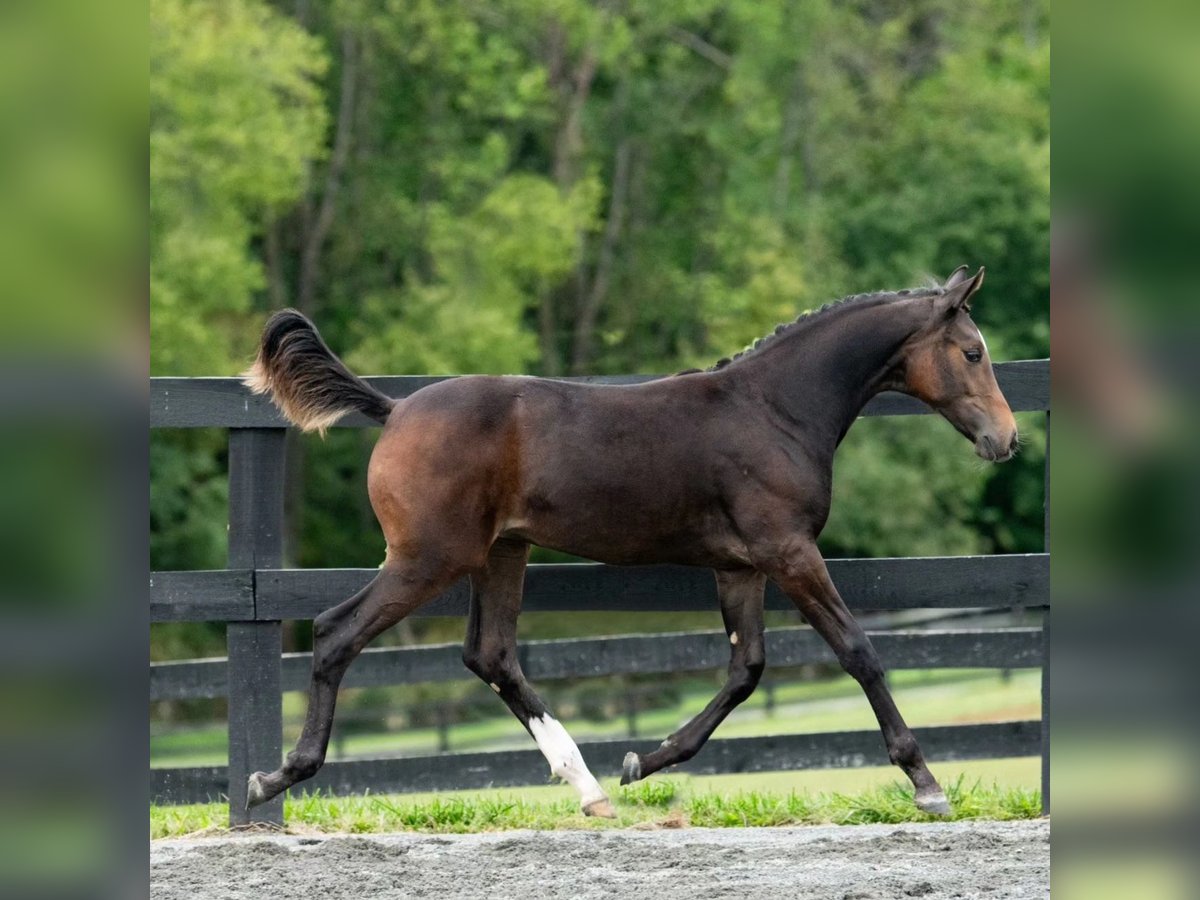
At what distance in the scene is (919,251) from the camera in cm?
2248

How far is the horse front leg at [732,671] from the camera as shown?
16.1ft

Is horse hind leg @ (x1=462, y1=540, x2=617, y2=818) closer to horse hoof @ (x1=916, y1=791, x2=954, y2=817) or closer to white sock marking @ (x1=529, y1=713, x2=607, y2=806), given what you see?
white sock marking @ (x1=529, y1=713, x2=607, y2=806)

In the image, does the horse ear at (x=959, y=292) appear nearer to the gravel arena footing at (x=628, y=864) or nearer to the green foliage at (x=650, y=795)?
the gravel arena footing at (x=628, y=864)

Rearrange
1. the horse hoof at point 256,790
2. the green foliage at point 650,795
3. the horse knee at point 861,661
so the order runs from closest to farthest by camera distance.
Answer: the horse hoof at point 256,790 → the horse knee at point 861,661 → the green foliage at point 650,795

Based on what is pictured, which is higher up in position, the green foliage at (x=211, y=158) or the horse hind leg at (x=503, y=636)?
the green foliage at (x=211, y=158)

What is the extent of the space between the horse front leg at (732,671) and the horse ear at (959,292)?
1.13m

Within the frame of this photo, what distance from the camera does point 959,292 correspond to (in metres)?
4.75

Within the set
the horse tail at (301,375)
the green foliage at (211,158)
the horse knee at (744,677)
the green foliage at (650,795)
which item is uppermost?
the green foliage at (211,158)

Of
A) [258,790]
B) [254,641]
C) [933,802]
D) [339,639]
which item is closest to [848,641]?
[933,802]

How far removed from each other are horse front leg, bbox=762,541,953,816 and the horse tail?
4.98ft

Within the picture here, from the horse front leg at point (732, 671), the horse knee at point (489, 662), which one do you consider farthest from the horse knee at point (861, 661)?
the horse knee at point (489, 662)

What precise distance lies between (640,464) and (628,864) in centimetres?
126

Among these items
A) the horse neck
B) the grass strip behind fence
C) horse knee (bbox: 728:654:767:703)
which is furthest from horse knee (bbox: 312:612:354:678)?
the horse neck

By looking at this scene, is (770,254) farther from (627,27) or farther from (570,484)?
(570,484)
